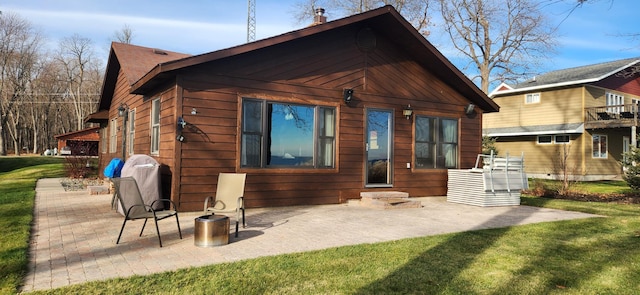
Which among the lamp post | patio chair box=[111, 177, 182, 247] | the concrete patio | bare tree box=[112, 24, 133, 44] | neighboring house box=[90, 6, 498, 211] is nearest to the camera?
the concrete patio

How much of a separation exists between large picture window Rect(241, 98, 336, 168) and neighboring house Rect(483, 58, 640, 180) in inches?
612

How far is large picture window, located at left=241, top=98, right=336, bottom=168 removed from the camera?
8.41 m

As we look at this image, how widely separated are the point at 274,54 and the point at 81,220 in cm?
462

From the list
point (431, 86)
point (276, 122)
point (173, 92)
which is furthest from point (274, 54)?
point (431, 86)

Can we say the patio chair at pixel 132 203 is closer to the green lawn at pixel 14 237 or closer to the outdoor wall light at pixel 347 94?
the green lawn at pixel 14 237

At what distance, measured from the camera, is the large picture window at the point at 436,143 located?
35.1ft

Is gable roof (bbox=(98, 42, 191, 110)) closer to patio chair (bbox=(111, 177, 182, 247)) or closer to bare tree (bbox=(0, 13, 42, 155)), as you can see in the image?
patio chair (bbox=(111, 177, 182, 247))

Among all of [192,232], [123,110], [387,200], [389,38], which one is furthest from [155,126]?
[389,38]

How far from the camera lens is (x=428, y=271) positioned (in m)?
4.05

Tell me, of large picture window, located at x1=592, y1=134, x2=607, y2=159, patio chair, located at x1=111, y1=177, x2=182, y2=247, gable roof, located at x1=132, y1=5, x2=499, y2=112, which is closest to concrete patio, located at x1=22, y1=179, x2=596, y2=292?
patio chair, located at x1=111, y1=177, x2=182, y2=247

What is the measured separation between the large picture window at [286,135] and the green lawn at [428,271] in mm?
3935

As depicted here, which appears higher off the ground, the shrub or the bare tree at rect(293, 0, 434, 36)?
the bare tree at rect(293, 0, 434, 36)

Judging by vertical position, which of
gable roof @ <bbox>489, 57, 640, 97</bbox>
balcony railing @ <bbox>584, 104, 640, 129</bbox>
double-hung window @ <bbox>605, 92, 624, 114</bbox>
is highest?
gable roof @ <bbox>489, 57, 640, 97</bbox>

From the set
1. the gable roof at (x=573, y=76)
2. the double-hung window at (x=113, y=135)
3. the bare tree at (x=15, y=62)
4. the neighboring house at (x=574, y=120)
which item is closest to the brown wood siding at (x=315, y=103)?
the double-hung window at (x=113, y=135)
